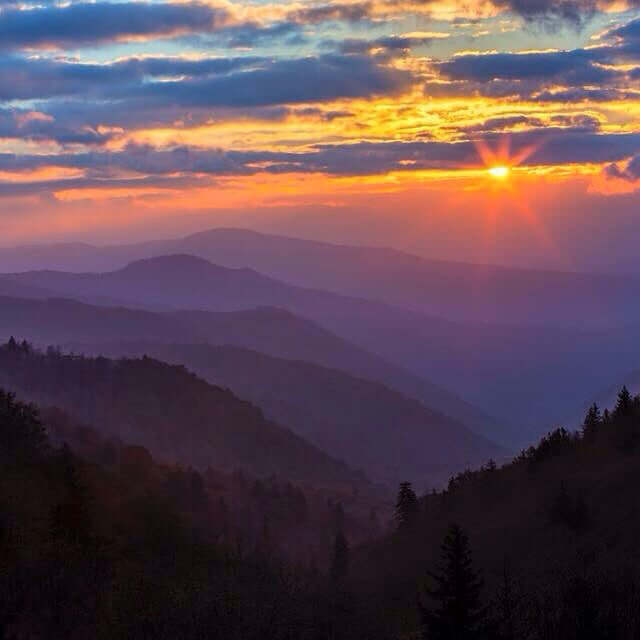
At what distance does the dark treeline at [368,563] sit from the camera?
160 feet

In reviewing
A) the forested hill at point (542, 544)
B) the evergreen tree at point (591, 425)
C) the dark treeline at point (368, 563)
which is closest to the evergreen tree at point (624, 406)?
the forested hill at point (542, 544)

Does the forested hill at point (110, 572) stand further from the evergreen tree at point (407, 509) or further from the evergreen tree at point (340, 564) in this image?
the evergreen tree at point (407, 509)

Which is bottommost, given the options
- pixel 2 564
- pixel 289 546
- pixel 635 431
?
Result: pixel 289 546

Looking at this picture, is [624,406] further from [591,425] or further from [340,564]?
[340,564]

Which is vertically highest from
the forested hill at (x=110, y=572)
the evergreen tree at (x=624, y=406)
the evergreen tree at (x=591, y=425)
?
the evergreen tree at (x=624, y=406)

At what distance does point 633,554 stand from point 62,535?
157 ft

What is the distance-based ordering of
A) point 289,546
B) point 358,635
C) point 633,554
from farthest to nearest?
point 289,546
point 633,554
point 358,635

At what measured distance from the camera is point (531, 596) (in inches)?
2245

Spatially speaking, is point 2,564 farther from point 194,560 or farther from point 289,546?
point 289,546

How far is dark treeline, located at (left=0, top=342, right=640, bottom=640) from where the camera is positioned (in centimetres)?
4884

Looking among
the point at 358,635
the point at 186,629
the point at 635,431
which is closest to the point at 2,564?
the point at 186,629

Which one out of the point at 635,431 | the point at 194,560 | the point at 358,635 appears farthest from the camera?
the point at 635,431

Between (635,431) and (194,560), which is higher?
(635,431)

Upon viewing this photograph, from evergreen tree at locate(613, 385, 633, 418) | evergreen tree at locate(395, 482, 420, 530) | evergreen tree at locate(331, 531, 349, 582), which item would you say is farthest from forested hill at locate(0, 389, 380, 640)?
evergreen tree at locate(613, 385, 633, 418)
